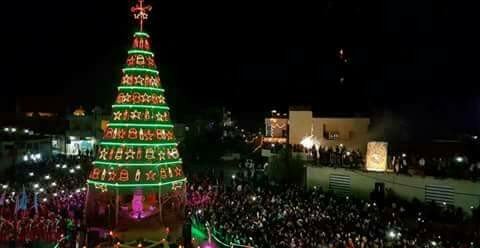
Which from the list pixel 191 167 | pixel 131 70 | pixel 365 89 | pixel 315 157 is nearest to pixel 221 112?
pixel 191 167

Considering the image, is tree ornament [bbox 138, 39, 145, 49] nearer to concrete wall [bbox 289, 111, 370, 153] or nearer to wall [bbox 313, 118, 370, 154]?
concrete wall [bbox 289, 111, 370, 153]

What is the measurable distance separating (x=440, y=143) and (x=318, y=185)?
638 centimetres

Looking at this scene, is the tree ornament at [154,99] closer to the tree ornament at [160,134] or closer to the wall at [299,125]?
the tree ornament at [160,134]

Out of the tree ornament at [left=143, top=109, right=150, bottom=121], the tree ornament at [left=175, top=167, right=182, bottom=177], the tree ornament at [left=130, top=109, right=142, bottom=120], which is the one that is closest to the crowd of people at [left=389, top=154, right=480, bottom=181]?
the tree ornament at [left=175, top=167, right=182, bottom=177]

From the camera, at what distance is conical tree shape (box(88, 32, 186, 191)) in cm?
1803

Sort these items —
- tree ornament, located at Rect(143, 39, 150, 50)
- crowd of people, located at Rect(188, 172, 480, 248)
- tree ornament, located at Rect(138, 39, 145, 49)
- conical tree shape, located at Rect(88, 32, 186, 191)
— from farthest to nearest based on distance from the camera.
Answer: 1. tree ornament, located at Rect(143, 39, 150, 50)
2. tree ornament, located at Rect(138, 39, 145, 49)
3. conical tree shape, located at Rect(88, 32, 186, 191)
4. crowd of people, located at Rect(188, 172, 480, 248)

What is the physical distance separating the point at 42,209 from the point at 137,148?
21.5 ft

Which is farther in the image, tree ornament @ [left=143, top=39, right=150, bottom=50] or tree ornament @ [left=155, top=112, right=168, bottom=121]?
tree ornament @ [left=143, top=39, right=150, bottom=50]

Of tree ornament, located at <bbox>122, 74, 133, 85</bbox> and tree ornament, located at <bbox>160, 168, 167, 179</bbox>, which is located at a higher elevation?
tree ornament, located at <bbox>122, 74, 133, 85</bbox>

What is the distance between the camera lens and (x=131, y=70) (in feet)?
61.2

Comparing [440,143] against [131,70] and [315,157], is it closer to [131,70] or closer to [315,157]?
[315,157]

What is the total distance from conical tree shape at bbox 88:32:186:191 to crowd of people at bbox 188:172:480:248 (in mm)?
3151

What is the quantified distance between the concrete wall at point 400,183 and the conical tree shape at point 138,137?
9.39m

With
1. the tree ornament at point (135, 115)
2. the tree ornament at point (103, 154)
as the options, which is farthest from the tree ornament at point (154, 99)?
the tree ornament at point (103, 154)
